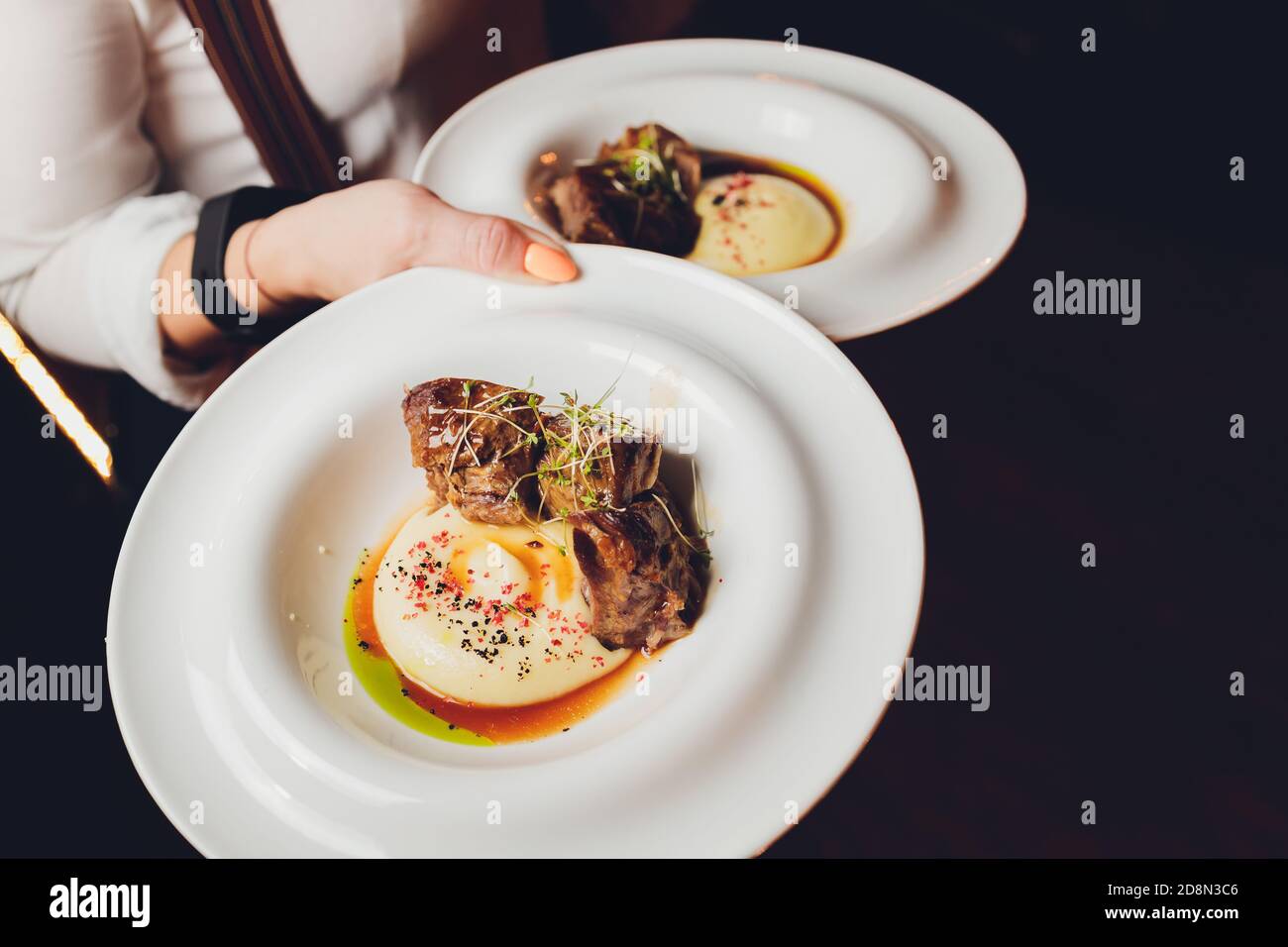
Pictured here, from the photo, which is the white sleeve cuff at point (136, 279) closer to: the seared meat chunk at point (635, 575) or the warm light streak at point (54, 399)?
the warm light streak at point (54, 399)

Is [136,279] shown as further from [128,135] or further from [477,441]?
[477,441]

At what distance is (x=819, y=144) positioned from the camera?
240 centimetres

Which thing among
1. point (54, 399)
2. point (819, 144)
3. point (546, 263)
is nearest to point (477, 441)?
point (546, 263)

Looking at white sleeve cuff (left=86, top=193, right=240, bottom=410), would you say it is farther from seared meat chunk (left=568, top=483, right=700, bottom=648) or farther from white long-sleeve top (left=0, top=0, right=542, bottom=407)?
seared meat chunk (left=568, top=483, right=700, bottom=648)

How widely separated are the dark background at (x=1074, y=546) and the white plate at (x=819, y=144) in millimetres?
418

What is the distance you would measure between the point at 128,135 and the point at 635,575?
170cm

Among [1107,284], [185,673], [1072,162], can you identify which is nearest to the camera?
[185,673]

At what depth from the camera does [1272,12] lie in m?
3.20

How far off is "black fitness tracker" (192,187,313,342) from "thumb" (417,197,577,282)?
571 mm

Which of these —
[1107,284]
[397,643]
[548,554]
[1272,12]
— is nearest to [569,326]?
[548,554]

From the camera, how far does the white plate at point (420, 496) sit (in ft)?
3.76

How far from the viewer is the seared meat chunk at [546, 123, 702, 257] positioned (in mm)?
2119

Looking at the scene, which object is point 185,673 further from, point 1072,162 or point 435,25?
point 1072,162

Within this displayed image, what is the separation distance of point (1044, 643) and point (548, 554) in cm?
118
